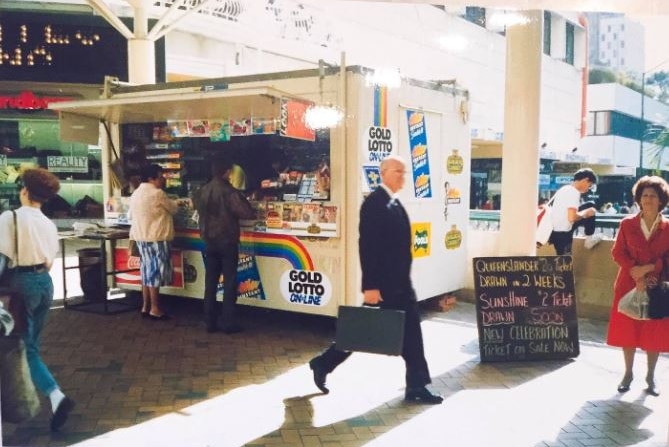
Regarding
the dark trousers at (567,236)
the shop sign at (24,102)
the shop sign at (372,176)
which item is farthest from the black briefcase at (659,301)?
the shop sign at (24,102)

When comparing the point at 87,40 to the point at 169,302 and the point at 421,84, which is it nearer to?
the point at 169,302

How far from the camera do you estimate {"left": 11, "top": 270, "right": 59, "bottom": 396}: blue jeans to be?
393 cm

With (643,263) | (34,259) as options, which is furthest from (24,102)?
(643,263)

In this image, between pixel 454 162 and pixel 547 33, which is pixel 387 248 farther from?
pixel 454 162

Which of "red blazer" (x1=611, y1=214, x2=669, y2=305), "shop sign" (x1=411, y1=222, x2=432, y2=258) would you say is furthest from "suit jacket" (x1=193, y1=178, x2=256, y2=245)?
"red blazer" (x1=611, y1=214, x2=669, y2=305)

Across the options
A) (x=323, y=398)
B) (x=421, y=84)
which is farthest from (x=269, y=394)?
(x=421, y=84)

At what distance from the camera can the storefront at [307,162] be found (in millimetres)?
5715

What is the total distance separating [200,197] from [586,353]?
3.90 meters

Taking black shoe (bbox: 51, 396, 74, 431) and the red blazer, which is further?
the red blazer

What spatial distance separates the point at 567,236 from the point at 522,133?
1.78 metres

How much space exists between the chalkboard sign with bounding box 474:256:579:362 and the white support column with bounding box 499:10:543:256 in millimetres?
344

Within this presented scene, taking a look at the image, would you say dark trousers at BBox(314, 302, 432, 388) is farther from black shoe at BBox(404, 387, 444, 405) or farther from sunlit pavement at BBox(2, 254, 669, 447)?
sunlit pavement at BBox(2, 254, 669, 447)

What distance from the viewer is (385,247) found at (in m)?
4.36

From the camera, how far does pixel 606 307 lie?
21.7ft
